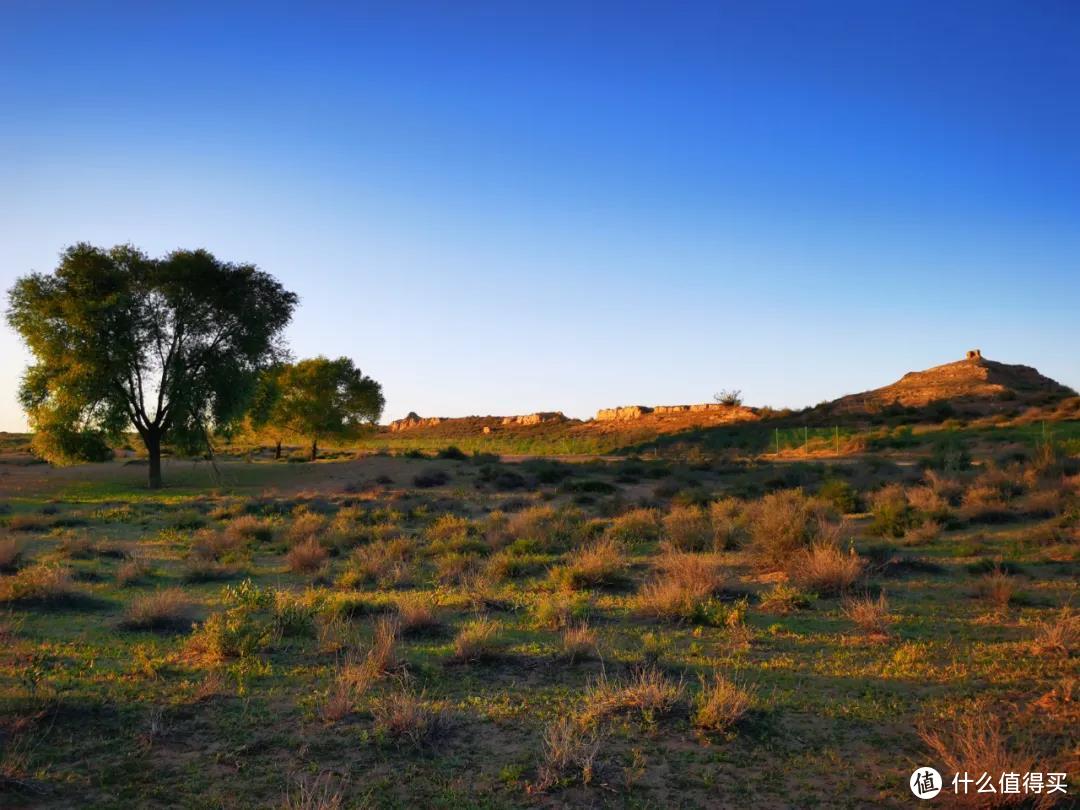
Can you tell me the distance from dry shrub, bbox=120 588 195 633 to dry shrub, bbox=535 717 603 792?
239 inches

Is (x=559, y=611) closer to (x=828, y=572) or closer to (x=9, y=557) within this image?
(x=828, y=572)

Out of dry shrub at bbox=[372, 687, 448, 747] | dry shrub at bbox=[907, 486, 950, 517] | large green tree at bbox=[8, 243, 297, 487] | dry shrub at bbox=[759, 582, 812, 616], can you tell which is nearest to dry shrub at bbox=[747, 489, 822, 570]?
dry shrub at bbox=[759, 582, 812, 616]

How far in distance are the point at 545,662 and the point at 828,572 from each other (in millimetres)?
5129

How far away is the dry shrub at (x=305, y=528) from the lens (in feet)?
56.6

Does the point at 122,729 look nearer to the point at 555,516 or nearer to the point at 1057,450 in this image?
the point at 555,516

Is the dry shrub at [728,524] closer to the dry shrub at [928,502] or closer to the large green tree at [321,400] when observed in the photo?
the dry shrub at [928,502]

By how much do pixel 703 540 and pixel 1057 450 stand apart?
63.4 ft

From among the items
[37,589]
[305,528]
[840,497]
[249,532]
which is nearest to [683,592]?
[37,589]

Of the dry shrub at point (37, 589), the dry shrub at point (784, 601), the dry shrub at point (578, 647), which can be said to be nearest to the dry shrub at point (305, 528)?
the dry shrub at point (37, 589)

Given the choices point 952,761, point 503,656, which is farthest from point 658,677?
point 952,761

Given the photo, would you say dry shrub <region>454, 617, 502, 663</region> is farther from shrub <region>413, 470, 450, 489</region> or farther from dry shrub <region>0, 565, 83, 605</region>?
shrub <region>413, 470, 450, 489</region>

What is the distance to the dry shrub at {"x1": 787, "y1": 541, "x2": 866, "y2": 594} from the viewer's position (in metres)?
11.0

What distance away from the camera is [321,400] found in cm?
5481

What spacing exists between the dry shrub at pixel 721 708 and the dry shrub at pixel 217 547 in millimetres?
11363
